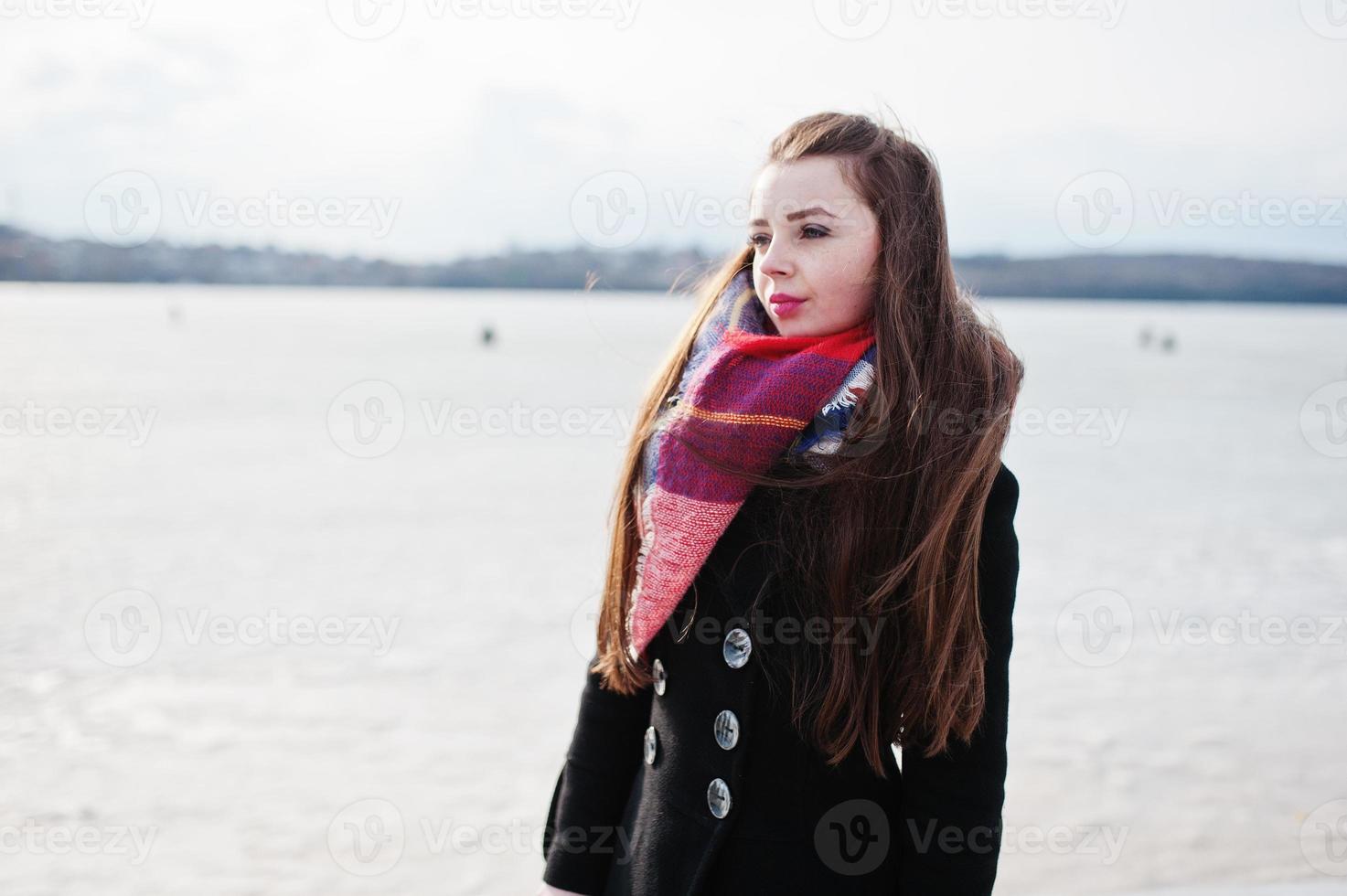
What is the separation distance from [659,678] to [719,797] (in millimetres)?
203

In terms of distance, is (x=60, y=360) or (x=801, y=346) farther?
(x=60, y=360)

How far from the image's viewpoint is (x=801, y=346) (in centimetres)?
146

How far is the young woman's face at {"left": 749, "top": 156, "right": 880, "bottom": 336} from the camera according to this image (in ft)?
4.63

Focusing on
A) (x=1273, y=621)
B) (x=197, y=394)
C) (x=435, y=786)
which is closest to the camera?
(x=435, y=786)

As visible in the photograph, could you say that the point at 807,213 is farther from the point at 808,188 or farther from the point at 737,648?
the point at 737,648

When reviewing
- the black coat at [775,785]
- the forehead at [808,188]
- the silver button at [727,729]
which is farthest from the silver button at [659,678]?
the forehead at [808,188]

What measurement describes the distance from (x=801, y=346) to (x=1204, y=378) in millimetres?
30835

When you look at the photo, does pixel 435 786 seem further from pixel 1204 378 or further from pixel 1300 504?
pixel 1204 378

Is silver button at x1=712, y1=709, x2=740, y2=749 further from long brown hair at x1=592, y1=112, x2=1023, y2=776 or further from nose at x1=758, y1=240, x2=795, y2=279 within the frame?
nose at x1=758, y1=240, x2=795, y2=279

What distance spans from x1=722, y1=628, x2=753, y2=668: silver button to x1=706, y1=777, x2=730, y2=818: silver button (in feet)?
0.54

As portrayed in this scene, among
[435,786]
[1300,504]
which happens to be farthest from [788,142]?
[1300,504]

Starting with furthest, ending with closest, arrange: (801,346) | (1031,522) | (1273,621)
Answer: (1031,522)
(1273,621)
(801,346)

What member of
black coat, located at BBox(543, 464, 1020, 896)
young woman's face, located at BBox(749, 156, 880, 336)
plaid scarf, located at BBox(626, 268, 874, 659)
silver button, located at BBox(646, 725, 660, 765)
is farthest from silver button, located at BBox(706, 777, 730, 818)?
young woman's face, located at BBox(749, 156, 880, 336)

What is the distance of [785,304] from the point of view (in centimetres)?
145
